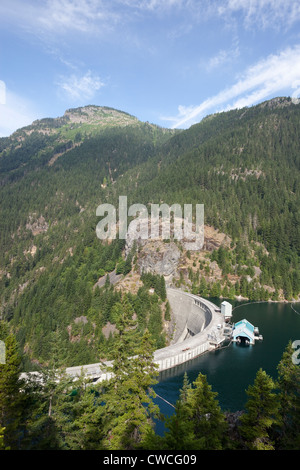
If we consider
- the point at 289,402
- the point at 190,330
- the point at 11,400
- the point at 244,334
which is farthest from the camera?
the point at 190,330

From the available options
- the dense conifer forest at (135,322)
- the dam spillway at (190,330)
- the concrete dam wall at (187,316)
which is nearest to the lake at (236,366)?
the dam spillway at (190,330)

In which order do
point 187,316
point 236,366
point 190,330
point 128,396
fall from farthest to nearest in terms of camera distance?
1. point 187,316
2. point 190,330
3. point 236,366
4. point 128,396

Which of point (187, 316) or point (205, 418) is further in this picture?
point (187, 316)

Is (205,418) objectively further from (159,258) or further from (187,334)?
(159,258)

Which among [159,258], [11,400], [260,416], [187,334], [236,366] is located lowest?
[236,366]

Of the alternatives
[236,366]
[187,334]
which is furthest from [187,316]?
[236,366]

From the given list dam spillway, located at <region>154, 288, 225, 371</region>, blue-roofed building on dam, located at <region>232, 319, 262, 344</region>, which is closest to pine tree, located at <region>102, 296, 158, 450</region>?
dam spillway, located at <region>154, 288, 225, 371</region>

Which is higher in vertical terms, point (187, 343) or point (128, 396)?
point (128, 396)

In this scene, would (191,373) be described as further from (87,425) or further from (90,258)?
(90,258)
